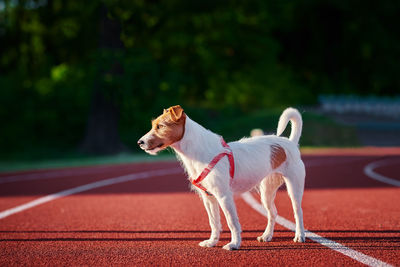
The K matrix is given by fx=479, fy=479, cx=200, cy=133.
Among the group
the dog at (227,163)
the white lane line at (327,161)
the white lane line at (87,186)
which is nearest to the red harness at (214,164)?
the dog at (227,163)

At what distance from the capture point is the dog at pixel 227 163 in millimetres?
5352

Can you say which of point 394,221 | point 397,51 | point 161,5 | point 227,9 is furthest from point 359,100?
point 394,221

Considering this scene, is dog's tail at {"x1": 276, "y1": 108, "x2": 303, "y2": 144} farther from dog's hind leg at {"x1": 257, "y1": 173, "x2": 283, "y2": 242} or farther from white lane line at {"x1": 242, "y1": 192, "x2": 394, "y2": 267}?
white lane line at {"x1": 242, "y1": 192, "x2": 394, "y2": 267}

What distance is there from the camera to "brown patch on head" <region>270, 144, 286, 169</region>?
19.4ft

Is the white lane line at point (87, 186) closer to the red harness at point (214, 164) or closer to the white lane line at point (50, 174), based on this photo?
the white lane line at point (50, 174)

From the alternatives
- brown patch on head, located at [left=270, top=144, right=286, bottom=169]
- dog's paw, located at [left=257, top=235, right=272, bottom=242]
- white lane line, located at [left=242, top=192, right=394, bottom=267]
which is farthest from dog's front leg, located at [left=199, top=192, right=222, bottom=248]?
white lane line, located at [left=242, top=192, right=394, bottom=267]

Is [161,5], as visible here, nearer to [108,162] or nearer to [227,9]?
[227,9]

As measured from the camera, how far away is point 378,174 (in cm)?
1395

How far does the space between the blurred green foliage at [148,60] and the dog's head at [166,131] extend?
16.9 meters

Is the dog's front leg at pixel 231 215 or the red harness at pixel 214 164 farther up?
the red harness at pixel 214 164

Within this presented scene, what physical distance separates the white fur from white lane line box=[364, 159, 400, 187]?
6.52 metres

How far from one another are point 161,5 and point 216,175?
65.2ft

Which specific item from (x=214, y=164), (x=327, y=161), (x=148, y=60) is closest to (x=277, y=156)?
(x=214, y=164)

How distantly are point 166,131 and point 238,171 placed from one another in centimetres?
99
